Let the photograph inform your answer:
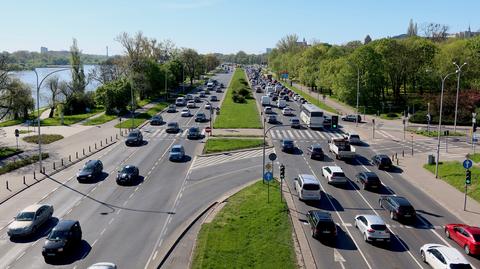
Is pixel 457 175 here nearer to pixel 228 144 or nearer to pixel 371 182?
pixel 371 182

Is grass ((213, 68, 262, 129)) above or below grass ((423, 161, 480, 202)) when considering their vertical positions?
above

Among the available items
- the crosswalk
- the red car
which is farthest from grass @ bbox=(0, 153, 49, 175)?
the red car

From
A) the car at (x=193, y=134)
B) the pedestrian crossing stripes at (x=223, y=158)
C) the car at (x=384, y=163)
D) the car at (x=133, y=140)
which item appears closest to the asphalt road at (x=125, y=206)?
the pedestrian crossing stripes at (x=223, y=158)

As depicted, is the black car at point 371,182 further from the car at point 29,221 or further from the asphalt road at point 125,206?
the car at point 29,221

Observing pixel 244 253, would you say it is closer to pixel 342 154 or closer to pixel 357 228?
pixel 357 228

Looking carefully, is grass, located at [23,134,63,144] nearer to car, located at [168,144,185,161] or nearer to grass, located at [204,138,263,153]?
car, located at [168,144,185,161]

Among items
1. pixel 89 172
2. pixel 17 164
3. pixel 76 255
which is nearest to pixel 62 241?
pixel 76 255
